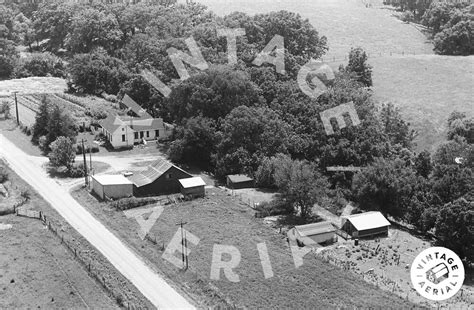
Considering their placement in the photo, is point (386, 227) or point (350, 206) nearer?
point (386, 227)

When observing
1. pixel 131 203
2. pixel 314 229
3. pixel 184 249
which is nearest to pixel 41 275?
pixel 184 249

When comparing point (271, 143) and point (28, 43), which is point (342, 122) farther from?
point (28, 43)

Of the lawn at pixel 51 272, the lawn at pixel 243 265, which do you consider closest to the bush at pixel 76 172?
the lawn at pixel 243 265

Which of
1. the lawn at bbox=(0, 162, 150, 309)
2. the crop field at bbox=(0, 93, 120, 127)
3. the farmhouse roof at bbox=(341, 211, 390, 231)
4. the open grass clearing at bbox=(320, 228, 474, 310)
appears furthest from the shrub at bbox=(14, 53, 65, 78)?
the open grass clearing at bbox=(320, 228, 474, 310)

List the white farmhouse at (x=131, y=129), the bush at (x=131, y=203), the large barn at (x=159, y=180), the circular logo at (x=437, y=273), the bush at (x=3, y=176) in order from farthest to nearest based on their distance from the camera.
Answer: the white farmhouse at (x=131, y=129), the bush at (x=3, y=176), the large barn at (x=159, y=180), the bush at (x=131, y=203), the circular logo at (x=437, y=273)

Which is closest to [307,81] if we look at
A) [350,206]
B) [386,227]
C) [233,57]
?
[233,57]

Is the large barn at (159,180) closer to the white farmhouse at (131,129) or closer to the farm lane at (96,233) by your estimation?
the farm lane at (96,233)
